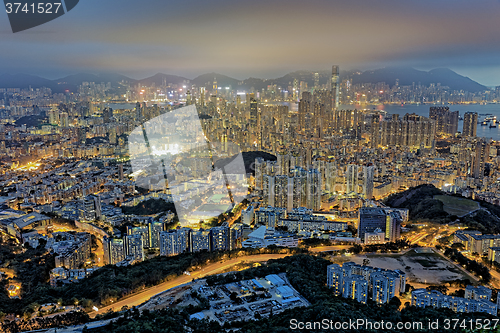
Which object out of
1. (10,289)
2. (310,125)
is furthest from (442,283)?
(310,125)

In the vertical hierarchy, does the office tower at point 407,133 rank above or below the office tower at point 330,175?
above

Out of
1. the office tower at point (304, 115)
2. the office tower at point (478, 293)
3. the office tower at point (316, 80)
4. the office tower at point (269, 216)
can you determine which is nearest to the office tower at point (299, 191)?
the office tower at point (269, 216)

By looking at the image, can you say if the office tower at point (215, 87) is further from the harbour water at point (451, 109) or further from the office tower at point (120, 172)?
the office tower at point (120, 172)

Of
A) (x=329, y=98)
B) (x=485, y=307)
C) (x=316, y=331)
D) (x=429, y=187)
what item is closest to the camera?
(x=316, y=331)

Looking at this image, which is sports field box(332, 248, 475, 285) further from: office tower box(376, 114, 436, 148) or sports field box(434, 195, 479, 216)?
office tower box(376, 114, 436, 148)

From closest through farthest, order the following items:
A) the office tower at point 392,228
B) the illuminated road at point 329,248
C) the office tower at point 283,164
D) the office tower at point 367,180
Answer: the illuminated road at point 329,248
the office tower at point 392,228
the office tower at point 367,180
the office tower at point 283,164

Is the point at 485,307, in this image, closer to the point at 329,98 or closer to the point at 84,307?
the point at 84,307
